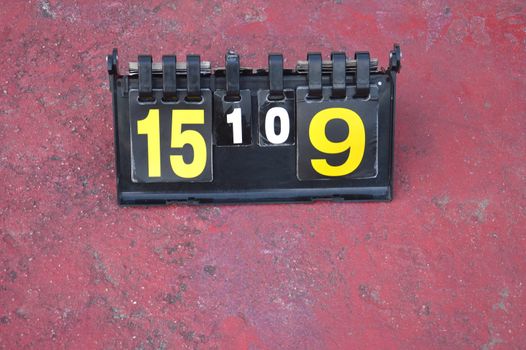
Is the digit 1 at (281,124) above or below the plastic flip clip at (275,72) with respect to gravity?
below

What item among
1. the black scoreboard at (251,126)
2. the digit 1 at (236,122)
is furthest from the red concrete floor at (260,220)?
the digit 1 at (236,122)

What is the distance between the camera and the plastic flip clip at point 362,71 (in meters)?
1.53

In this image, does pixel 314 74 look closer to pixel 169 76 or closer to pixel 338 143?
pixel 338 143

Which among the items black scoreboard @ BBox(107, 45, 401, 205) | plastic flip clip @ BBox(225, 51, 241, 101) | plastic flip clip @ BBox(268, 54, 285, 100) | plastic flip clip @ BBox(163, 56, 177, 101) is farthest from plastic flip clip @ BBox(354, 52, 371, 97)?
plastic flip clip @ BBox(163, 56, 177, 101)

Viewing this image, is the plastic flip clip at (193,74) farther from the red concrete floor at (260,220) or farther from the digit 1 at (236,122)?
the red concrete floor at (260,220)

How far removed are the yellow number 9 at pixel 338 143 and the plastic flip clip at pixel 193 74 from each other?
11.7 inches

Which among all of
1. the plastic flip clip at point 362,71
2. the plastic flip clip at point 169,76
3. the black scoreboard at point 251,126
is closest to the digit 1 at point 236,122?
the black scoreboard at point 251,126

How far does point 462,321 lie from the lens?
1.64 metres

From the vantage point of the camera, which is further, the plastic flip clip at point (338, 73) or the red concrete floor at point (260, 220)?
the red concrete floor at point (260, 220)

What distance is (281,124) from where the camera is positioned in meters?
1.59

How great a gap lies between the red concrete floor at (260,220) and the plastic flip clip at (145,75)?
23 centimetres

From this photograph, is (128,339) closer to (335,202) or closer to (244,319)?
(244,319)

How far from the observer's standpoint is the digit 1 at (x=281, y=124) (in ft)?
5.21

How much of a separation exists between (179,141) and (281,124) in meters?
0.26
